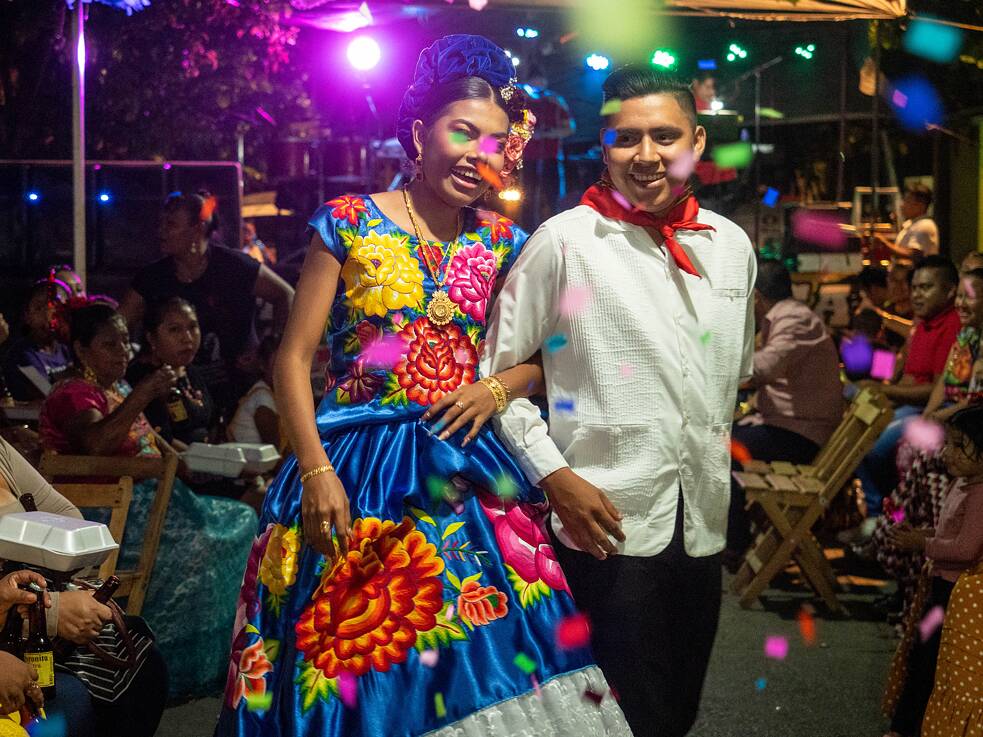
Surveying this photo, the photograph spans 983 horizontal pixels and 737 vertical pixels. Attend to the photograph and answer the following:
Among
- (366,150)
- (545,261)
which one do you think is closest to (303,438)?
(545,261)

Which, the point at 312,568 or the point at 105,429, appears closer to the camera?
the point at 312,568

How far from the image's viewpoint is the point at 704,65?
14.8 metres

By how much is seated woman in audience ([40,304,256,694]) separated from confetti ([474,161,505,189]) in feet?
7.41

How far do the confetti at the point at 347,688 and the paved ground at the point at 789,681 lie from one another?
87.1 inches

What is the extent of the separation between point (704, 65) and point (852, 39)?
2.09 metres

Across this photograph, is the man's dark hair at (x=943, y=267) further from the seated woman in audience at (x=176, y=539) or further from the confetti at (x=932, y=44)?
the seated woman in audience at (x=176, y=539)

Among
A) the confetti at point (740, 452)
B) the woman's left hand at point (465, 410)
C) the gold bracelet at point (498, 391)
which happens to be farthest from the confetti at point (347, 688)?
the confetti at point (740, 452)

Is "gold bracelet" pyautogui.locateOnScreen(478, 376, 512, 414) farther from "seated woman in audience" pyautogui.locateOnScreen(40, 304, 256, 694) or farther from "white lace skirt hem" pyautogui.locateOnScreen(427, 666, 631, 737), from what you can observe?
"seated woman in audience" pyautogui.locateOnScreen(40, 304, 256, 694)

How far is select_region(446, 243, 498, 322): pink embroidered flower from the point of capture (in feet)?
9.11

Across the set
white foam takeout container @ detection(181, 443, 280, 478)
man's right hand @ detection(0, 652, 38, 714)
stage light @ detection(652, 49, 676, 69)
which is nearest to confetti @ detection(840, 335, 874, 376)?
stage light @ detection(652, 49, 676, 69)

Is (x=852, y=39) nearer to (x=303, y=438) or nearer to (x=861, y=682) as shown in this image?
(x=861, y=682)

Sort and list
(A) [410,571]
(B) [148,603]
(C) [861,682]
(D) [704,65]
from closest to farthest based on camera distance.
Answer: (A) [410,571], (B) [148,603], (C) [861,682], (D) [704,65]

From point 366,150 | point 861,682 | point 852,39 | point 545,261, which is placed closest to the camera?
point 545,261

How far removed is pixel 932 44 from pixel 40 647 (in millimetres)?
10438
